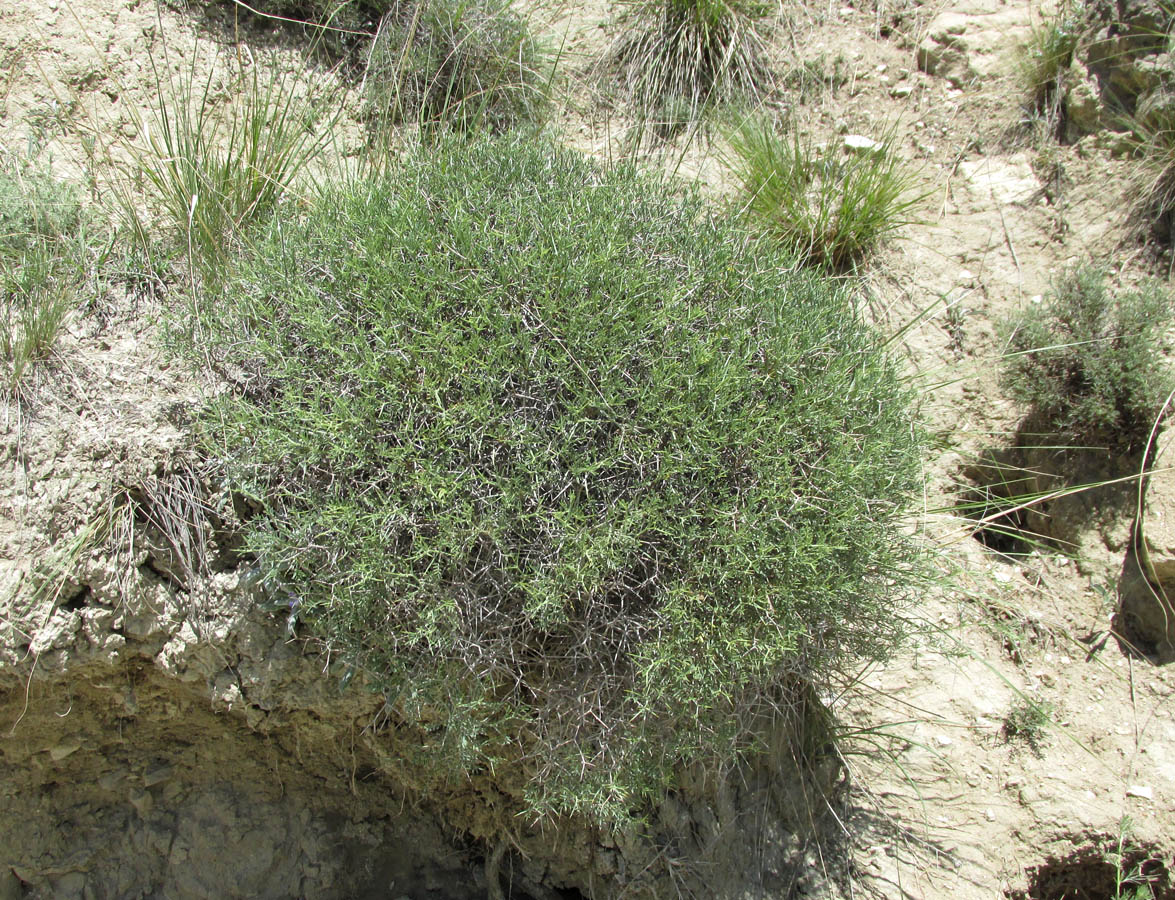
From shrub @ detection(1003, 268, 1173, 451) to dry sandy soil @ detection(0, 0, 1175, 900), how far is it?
0.18 meters

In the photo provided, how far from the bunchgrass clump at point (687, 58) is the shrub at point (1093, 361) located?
205 centimetres

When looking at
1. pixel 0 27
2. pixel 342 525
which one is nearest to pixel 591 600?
pixel 342 525

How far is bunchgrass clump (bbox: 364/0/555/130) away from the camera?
418 centimetres

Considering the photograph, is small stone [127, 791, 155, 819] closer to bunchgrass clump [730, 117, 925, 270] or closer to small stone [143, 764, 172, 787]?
small stone [143, 764, 172, 787]

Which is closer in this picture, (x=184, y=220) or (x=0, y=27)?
(x=184, y=220)

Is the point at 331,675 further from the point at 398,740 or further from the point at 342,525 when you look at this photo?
the point at 342,525

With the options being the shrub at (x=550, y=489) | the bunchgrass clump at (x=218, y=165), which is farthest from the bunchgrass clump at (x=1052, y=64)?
the bunchgrass clump at (x=218, y=165)

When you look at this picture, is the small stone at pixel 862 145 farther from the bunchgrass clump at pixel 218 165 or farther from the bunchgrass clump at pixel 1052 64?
the bunchgrass clump at pixel 218 165

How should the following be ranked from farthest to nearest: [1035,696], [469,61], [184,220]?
[469,61] → [1035,696] → [184,220]

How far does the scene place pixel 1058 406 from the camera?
3717 millimetres

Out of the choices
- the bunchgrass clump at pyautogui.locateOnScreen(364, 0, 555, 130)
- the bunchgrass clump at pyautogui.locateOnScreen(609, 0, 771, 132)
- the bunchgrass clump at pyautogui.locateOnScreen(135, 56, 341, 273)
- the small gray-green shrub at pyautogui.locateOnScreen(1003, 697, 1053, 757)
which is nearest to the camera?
the bunchgrass clump at pyautogui.locateOnScreen(135, 56, 341, 273)

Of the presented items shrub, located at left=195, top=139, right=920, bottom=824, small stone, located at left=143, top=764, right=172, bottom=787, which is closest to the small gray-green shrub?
shrub, located at left=195, top=139, right=920, bottom=824

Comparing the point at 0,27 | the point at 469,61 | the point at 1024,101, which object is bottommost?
the point at 0,27

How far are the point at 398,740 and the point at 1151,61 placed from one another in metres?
4.64
